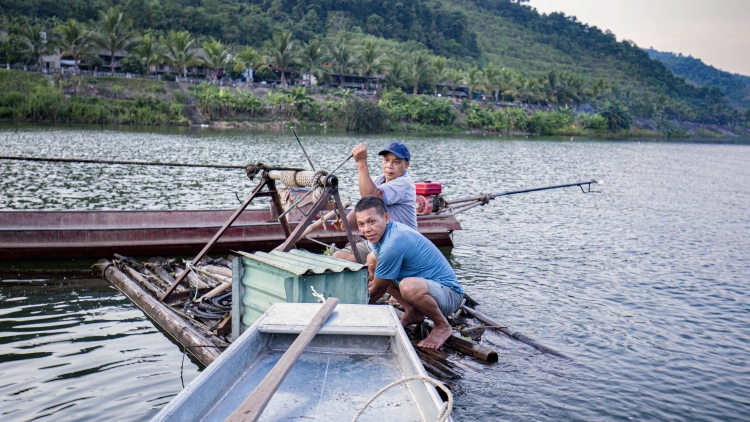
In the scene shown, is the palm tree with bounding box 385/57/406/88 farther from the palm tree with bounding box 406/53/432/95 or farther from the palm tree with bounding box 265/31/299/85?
the palm tree with bounding box 265/31/299/85

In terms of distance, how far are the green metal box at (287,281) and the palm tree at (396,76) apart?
290ft

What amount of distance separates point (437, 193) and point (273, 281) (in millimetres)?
8224

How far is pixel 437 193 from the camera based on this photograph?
13.7m

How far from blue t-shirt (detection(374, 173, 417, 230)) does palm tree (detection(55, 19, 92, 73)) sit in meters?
70.8

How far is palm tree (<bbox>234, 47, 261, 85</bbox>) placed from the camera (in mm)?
80938

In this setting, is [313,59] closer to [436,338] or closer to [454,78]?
[454,78]

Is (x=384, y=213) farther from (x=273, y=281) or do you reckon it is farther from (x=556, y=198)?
(x=556, y=198)

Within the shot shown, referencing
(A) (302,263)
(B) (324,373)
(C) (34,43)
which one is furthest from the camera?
(C) (34,43)

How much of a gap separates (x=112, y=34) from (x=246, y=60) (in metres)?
17.0

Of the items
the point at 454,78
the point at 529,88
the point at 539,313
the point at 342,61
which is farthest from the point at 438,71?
the point at 539,313

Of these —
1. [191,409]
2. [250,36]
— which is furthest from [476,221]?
[250,36]

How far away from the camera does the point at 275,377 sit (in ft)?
11.1

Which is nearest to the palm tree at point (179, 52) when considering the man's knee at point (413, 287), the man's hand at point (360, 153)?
the man's hand at point (360, 153)

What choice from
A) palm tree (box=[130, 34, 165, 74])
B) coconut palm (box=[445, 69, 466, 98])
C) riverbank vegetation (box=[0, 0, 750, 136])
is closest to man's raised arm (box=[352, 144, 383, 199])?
riverbank vegetation (box=[0, 0, 750, 136])
